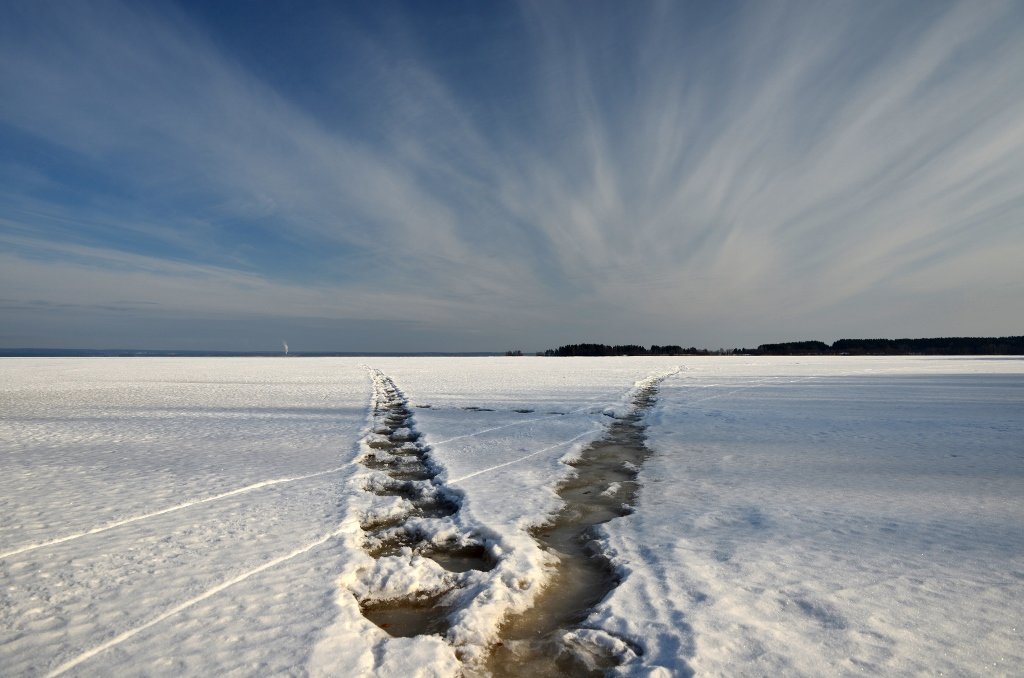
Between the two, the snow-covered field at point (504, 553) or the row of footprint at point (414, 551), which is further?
the row of footprint at point (414, 551)

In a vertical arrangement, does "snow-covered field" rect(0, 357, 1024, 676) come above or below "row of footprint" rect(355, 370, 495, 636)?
above

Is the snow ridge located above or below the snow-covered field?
below

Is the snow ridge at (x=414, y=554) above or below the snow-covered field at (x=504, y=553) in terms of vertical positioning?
below

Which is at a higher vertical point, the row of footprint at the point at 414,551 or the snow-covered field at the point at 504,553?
the snow-covered field at the point at 504,553

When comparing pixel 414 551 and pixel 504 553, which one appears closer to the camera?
pixel 504 553

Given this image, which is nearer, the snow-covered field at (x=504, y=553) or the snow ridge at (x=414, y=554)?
the snow-covered field at (x=504, y=553)

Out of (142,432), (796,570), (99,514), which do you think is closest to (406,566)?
(796,570)

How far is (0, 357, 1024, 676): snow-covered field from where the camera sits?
7.82 ft

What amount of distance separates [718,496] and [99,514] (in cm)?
551

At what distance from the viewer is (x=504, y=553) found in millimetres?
3639

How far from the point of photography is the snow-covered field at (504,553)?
7.82ft

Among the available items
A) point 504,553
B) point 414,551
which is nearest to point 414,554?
point 414,551

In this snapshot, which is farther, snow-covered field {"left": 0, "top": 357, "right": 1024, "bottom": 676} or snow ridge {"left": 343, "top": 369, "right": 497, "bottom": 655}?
snow ridge {"left": 343, "top": 369, "right": 497, "bottom": 655}

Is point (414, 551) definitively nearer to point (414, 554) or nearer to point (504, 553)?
point (414, 554)
